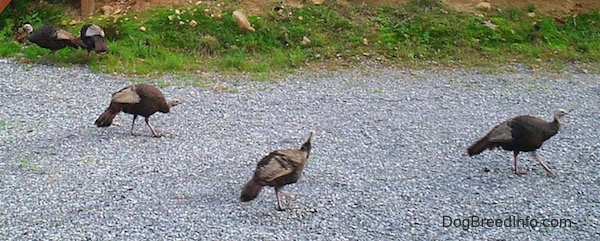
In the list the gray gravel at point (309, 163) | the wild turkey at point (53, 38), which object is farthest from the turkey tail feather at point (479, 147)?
the wild turkey at point (53, 38)

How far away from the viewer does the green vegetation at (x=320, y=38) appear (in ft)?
30.7

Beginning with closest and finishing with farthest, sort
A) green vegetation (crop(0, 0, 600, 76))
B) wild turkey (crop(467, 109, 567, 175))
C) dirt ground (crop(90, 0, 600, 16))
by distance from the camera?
wild turkey (crop(467, 109, 567, 175)) < green vegetation (crop(0, 0, 600, 76)) < dirt ground (crop(90, 0, 600, 16))

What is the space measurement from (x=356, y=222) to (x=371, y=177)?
903 mm

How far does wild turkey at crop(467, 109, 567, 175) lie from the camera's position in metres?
5.76

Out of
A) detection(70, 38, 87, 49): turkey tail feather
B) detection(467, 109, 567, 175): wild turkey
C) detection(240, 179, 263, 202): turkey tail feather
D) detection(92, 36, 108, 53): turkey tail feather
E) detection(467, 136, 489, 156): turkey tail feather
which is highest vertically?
detection(240, 179, 263, 202): turkey tail feather

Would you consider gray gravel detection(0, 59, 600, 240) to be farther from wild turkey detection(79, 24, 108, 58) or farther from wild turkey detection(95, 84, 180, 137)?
wild turkey detection(79, 24, 108, 58)

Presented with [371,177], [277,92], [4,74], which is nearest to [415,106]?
[277,92]

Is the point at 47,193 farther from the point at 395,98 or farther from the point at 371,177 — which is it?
the point at 395,98

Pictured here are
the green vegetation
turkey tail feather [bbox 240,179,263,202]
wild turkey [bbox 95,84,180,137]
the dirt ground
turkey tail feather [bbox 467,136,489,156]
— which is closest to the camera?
turkey tail feather [bbox 240,179,263,202]

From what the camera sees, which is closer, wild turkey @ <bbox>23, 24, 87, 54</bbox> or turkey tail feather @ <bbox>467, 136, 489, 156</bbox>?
turkey tail feather @ <bbox>467, 136, 489, 156</bbox>

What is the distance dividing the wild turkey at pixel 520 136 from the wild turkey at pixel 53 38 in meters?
5.39

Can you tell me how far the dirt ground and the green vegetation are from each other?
0.17 meters

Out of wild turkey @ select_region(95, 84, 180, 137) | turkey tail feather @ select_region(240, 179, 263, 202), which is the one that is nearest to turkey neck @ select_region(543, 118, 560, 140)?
turkey tail feather @ select_region(240, 179, 263, 202)

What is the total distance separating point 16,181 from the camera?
554cm
